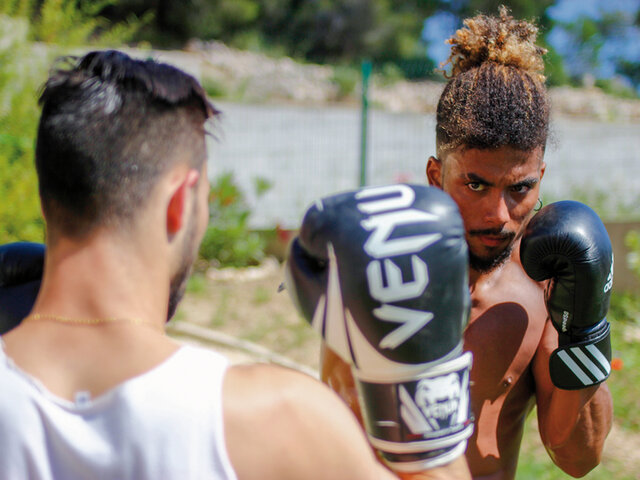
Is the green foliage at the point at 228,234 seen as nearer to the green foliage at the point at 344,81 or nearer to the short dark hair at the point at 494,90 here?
the short dark hair at the point at 494,90

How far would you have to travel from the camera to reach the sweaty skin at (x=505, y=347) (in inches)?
63.6

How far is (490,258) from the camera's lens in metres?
1.68

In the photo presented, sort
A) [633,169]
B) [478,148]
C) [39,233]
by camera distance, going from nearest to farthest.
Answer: [478,148], [39,233], [633,169]

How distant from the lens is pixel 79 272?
1006mm

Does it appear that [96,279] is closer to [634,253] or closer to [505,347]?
[505,347]

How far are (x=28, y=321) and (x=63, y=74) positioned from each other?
17.3 inches

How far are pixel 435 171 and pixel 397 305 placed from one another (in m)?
0.85

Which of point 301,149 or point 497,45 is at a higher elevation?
point 497,45

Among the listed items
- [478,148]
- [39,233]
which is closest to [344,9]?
[39,233]

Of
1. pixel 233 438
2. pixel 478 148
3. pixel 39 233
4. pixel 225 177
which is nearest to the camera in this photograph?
pixel 233 438

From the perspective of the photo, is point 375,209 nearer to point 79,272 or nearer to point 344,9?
point 79,272

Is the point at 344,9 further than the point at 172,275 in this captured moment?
Yes

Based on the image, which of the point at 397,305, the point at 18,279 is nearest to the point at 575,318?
the point at 397,305

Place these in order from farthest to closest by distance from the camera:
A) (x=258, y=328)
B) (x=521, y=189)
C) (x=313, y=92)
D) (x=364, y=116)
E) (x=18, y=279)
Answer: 1. (x=313, y=92)
2. (x=364, y=116)
3. (x=258, y=328)
4. (x=521, y=189)
5. (x=18, y=279)
